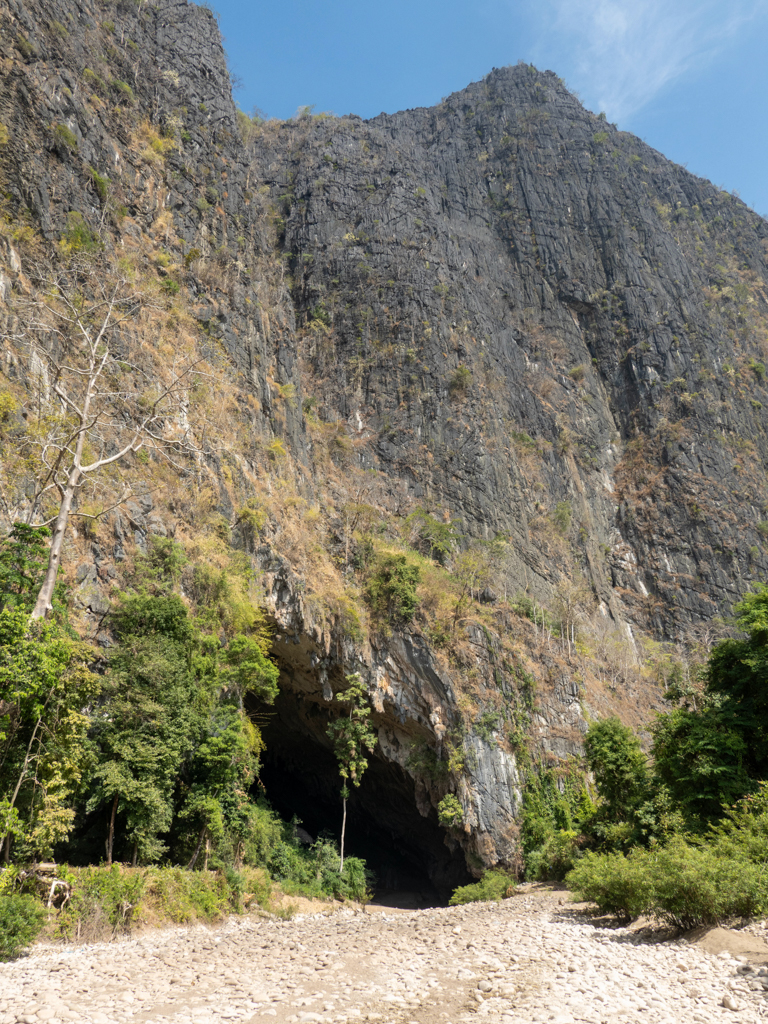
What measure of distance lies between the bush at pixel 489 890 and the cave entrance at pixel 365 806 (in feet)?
11.3

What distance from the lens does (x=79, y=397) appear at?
18.9m

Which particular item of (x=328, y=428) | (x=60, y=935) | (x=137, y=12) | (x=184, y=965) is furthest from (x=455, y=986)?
(x=137, y=12)

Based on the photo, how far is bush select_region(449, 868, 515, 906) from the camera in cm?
2173

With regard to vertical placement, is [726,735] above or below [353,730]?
above

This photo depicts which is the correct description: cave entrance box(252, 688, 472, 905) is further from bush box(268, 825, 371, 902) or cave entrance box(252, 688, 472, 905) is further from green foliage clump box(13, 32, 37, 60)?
green foliage clump box(13, 32, 37, 60)

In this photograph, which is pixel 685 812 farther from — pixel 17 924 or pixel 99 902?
pixel 17 924

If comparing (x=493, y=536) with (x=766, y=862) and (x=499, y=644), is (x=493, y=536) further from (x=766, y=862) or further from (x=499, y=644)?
(x=766, y=862)

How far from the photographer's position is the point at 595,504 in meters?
49.2

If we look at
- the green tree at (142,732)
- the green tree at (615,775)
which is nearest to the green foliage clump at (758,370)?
the green tree at (615,775)

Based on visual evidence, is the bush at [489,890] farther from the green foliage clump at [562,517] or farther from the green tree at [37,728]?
the green foliage clump at [562,517]

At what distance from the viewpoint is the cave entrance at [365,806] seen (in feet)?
92.5

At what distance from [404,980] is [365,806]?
82.9ft

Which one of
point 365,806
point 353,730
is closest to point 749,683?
point 353,730

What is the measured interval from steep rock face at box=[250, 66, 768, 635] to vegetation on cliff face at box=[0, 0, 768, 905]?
1.03 feet
